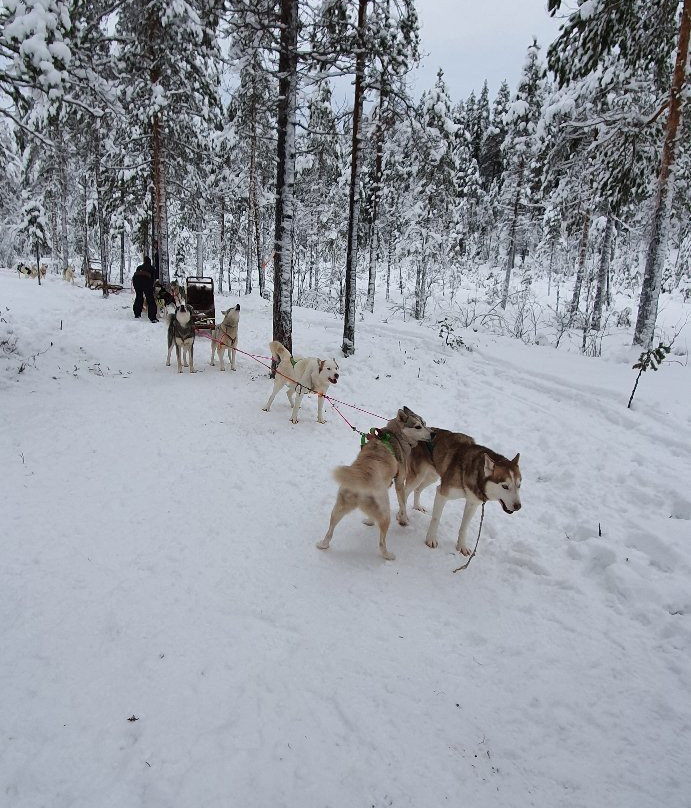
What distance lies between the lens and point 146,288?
1467cm

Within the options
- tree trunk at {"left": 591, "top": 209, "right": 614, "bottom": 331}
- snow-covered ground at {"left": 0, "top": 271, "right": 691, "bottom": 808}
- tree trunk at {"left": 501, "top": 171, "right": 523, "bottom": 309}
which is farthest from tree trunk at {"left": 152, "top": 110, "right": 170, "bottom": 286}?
tree trunk at {"left": 501, "top": 171, "right": 523, "bottom": 309}

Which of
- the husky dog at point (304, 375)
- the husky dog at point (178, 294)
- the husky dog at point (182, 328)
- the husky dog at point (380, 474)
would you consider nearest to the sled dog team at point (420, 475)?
the husky dog at point (380, 474)

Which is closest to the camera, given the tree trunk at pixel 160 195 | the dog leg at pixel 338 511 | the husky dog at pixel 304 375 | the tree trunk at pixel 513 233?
the dog leg at pixel 338 511

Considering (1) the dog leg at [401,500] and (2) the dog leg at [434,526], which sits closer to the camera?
(2) the dog leg at [434,526]

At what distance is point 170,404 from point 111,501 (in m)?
3.32

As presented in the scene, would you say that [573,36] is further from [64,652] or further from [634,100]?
[64,652]

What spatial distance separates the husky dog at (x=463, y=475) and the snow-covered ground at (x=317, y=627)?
0.42 meters

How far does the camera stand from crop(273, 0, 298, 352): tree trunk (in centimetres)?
816

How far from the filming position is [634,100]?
1316cm

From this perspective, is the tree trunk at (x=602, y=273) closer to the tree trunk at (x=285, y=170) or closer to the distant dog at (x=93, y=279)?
the tree trunk at (x=285, y=170)

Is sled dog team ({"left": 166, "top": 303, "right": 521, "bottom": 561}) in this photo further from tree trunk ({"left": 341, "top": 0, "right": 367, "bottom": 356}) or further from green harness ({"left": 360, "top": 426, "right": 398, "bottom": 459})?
tree trunk ({"left": 341, "top": 0, "right": 367, "bottom": 356})

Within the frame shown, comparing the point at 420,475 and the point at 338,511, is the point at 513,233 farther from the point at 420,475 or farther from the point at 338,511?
the point at 338,511

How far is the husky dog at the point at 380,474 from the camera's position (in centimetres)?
396

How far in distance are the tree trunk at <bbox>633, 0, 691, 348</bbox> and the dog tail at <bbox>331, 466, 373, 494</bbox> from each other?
9.64m
